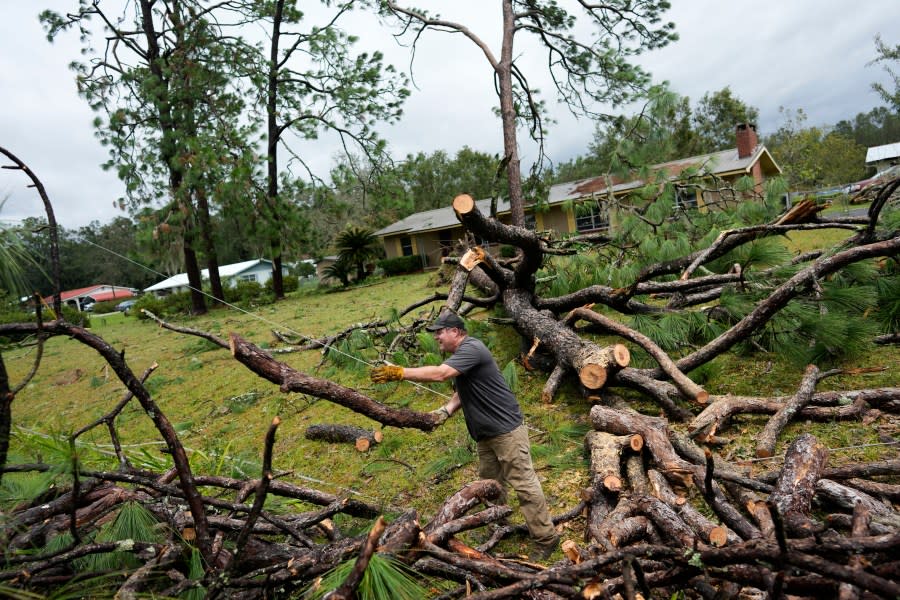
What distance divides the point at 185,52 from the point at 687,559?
16.7m

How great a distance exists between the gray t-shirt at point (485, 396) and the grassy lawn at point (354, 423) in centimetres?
69

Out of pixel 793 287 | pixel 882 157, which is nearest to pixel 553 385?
pixel 793 287

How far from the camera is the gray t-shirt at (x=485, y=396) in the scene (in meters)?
3.04

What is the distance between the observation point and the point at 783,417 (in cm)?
352

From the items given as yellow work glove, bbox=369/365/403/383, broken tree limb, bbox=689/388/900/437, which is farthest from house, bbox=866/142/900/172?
yellow work glove, bbox=369/365/403/383

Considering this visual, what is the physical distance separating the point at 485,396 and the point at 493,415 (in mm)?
120

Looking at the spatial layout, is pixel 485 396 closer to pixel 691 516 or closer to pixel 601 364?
pixel 691 516

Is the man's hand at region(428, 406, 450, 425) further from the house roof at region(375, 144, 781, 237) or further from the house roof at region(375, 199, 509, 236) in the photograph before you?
the house roof at region(375, 199, 509, 236)

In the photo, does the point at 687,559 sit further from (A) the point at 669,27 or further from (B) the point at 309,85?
(B) the point at 309,85

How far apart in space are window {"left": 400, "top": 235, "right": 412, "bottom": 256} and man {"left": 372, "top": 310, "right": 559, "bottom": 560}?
2544cm

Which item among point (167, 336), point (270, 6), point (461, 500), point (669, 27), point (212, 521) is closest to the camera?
point (212, 521)

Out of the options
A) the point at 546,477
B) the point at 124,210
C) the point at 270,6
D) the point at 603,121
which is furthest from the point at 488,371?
the point at 270,6

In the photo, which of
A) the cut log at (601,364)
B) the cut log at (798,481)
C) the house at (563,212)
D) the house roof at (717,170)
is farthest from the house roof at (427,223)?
the cut log at (798,481)

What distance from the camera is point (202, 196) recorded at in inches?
591
